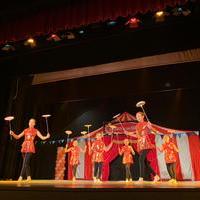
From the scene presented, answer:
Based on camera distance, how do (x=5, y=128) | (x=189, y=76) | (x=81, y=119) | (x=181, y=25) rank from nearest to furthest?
(x=181, y=25), (x=189, y=76), (x=5, y=128), (x=81, y=119)

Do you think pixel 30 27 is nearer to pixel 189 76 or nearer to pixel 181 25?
pixel 181 25

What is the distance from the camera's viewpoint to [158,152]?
360 inches

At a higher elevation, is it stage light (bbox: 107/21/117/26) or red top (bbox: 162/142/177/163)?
stage light (bbox: 107/21/117/26)

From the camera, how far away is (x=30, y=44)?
700cm

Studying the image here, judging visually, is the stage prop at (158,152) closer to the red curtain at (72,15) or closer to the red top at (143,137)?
the red top at (143,137)

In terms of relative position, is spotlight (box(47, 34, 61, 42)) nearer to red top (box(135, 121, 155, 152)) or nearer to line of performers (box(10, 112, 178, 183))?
line of performers (box(10, 112, 178, 183))

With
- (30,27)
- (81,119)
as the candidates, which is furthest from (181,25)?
(81,119)

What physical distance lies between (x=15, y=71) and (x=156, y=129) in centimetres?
442

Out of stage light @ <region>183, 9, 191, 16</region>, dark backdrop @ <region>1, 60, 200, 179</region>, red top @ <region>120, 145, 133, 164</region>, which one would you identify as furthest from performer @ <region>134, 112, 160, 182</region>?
dark backdrop @ <region>1, 60, 200, 179</region>

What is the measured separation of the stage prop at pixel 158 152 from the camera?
343 inches

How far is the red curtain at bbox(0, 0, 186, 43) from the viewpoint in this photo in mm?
5471

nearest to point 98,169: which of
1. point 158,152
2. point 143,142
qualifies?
point 143,142
